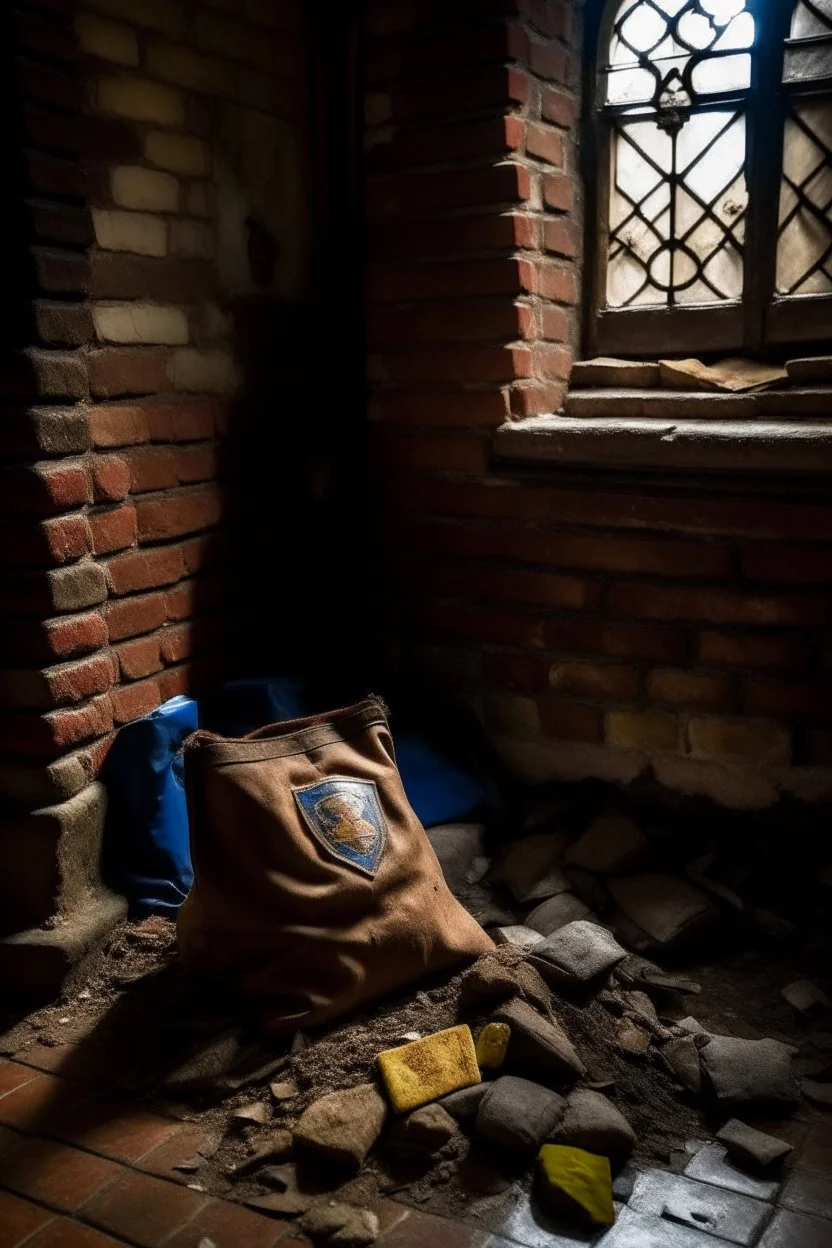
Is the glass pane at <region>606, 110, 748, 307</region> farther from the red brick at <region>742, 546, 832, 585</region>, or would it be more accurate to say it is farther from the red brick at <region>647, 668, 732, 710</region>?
the red brick at <region>647, 668, 732, 710</region>

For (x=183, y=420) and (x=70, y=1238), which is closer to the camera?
(x=70, y=1238)

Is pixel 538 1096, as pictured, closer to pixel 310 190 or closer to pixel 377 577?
pixel 377 577

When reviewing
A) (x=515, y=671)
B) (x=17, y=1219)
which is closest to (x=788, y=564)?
(x=515, y=671)

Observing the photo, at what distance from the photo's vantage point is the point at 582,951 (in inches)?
85.1

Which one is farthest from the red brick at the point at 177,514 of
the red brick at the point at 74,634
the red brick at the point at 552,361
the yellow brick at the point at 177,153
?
the red brick at the point at 552,361

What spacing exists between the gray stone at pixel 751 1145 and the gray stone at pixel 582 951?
36cm

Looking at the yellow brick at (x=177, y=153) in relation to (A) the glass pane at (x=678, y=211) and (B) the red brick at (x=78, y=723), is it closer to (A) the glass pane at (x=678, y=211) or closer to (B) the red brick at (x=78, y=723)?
(A) the glass pane at (x=678, y=211)

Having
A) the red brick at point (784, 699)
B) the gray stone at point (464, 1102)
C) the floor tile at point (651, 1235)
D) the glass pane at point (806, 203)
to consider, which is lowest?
the floor tile at point (651, 1235)

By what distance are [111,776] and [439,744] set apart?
2.63 feet

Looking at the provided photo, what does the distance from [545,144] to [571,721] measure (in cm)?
137

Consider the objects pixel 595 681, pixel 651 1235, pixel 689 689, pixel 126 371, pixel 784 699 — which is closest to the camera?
pixel 651 1235

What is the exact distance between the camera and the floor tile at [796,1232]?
1.62m

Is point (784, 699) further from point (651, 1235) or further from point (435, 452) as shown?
point (651, 1235)

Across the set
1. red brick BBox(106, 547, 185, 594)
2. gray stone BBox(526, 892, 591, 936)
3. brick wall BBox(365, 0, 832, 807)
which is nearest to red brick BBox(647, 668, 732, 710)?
brick wall BBox(365, 0, 832, 807)
